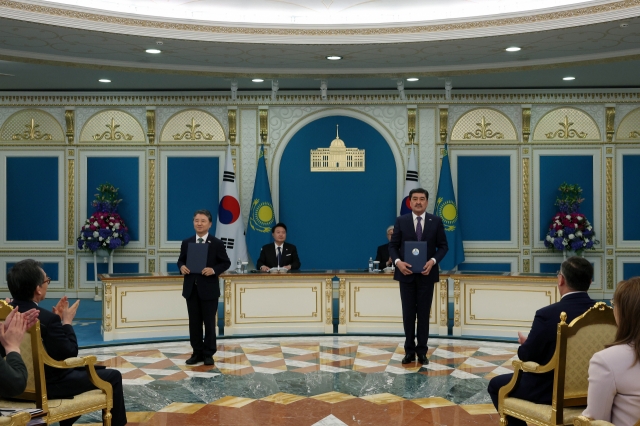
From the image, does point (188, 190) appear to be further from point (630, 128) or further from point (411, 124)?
point (630, 128)

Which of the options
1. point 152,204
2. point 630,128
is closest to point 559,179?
point 630,128

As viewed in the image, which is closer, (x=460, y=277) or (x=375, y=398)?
(x=375, y=398)

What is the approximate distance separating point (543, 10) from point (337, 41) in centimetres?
229

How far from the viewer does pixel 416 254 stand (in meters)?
6.79

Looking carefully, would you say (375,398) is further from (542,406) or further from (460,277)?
(460,277)

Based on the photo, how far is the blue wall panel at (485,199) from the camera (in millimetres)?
11656

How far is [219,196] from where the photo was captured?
1162 cm

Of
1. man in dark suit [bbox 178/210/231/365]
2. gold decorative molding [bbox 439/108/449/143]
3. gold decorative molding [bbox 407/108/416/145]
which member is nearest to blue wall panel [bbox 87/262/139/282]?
gold decorative molding [bbox 407/108/416/145]

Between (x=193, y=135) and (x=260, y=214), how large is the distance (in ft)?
5.87

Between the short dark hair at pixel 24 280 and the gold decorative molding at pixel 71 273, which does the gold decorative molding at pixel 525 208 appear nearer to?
the gold decorative molding at pixel 71 273

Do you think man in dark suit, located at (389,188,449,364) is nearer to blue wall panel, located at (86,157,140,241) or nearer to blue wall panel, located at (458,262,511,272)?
blue wall panel, located at (458,262,511,272)

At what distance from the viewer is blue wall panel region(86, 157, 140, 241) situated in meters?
11.9

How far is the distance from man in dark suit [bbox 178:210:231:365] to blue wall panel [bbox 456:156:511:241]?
5.55 m

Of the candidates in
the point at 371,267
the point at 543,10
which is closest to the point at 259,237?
the point at 371,267
